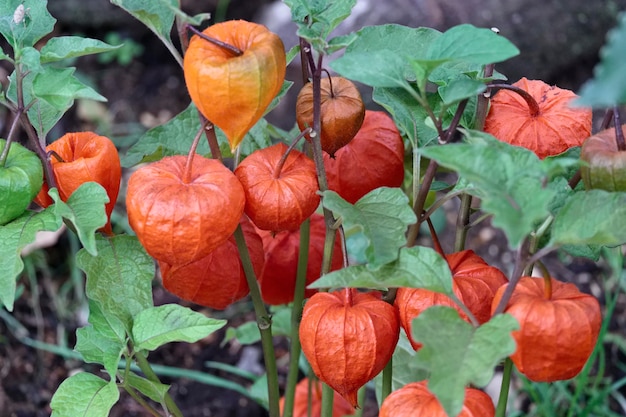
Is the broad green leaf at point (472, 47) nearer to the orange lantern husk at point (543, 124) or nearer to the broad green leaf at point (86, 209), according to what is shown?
the orange lantern husk at point (543, 124)

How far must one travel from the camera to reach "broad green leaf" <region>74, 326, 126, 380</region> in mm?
900

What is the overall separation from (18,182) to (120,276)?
0.52ft

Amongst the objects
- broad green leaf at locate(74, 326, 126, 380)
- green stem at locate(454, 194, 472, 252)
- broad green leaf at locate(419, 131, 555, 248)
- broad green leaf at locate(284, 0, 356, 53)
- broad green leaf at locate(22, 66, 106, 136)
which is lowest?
broad green leaf at locate(74, 326, 126, 380)

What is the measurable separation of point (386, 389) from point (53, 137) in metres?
1.69

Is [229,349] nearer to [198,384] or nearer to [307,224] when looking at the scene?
[198,384]

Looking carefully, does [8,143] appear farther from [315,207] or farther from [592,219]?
[592,219]

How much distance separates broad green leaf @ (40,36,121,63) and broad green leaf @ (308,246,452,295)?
1.07ft

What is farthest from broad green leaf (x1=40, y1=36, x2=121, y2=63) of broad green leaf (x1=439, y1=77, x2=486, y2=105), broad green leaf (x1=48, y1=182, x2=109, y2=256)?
broad green leaf (x1=439, y1=77, x2=486, y2=105)

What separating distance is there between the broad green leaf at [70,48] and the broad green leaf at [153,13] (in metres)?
0.04

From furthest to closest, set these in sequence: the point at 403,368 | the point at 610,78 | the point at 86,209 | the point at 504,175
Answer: the point at 403,368, the point at 86,209, the point at 504,175, the point at 610,78

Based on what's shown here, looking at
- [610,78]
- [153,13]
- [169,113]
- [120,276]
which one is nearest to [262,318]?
[120,276]

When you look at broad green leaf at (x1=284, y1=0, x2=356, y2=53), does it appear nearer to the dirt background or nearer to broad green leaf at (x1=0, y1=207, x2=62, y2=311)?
broad green leaf at (x1=0, y1=207, x2=62, y2=311)

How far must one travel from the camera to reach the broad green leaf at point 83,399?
852 mm

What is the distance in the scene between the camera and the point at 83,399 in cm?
86
